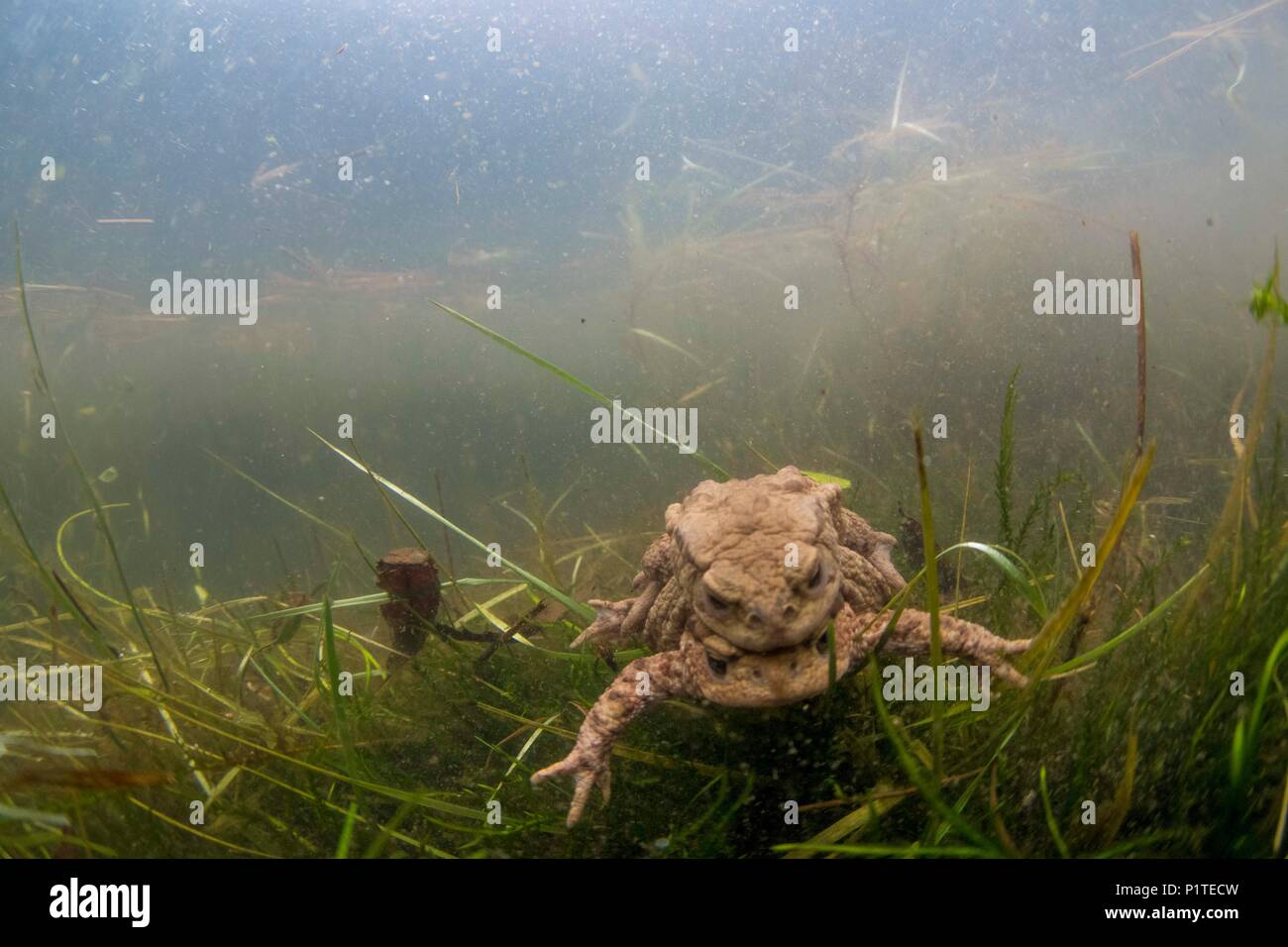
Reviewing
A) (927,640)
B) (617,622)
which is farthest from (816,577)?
(617,622)

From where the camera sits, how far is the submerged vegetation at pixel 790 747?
2.31 meters

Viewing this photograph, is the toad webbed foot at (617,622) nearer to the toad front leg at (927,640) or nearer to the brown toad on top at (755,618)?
the brown toad on top at (755,618)

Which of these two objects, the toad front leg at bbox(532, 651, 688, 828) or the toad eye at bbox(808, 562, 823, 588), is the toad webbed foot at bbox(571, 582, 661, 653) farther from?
the toad eye at bbox(808, 562, 823, 588)

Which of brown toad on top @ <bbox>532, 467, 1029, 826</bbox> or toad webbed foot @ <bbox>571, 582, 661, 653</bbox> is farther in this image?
toad webbed foot @ <bbox>571, 582, 661, 653</bbox>

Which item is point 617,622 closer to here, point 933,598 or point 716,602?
point 716,602

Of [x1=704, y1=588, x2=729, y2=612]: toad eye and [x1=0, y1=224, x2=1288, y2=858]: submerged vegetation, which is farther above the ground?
[x1=704, y1=588, x2=729, y2=612]: toad eye

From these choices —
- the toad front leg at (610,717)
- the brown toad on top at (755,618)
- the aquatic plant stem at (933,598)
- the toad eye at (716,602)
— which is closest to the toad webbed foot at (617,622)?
the brown toad on top at (755,618)

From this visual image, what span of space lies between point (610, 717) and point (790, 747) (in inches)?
28.7

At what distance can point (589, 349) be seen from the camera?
82.1 ft

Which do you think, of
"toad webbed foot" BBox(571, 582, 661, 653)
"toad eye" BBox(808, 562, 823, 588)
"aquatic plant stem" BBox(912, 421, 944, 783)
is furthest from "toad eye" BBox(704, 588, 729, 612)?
"toad webbed foot" BBox(571, 582, 661, 653)

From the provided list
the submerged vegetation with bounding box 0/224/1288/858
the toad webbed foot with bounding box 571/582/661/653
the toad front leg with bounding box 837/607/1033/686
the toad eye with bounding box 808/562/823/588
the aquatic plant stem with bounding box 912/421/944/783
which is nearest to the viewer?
the aquatic plant stem with bounding box 912/421/944/783

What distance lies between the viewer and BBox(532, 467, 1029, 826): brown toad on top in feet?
7.71

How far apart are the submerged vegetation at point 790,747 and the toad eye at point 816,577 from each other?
409mm
